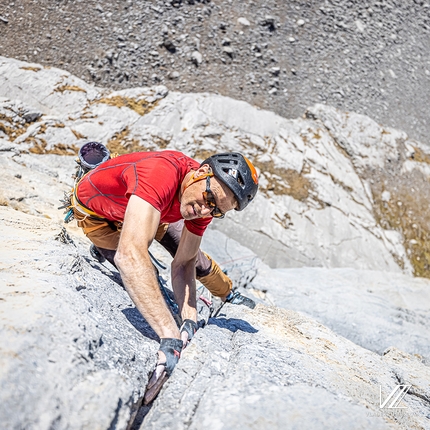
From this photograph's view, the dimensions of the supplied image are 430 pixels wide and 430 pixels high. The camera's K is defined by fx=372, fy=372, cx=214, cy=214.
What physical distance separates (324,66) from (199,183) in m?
14.1

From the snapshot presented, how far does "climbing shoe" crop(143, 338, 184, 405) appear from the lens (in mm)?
2688

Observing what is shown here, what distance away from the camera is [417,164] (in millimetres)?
15180

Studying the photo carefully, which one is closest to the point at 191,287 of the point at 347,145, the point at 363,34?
the point at 347,145

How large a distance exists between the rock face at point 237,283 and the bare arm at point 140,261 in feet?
1.06

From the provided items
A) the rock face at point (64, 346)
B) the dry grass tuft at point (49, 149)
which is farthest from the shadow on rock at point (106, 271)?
the dry grass tuft at point (49, 149)

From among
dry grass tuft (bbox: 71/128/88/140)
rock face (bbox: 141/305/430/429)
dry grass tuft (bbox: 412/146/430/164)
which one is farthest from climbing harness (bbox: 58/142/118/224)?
dry grass tuft (bbox: 412/146/430/164)

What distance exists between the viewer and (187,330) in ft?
11.2

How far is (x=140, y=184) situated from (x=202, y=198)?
561 mm

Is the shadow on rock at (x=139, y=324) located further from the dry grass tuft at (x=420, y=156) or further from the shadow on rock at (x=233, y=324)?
the dry grass tuft at (x=420, y=156)

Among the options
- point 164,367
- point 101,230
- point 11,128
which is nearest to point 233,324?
point 164,367

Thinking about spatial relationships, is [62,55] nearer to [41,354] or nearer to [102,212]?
[102,212]

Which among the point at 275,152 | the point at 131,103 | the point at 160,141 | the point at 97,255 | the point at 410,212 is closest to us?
the point at 97,255

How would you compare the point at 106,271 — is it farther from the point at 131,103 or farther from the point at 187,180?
the point at 131,103

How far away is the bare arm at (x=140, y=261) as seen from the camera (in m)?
2.86
